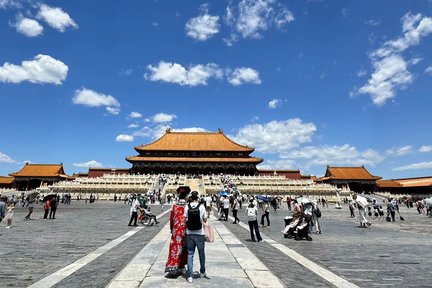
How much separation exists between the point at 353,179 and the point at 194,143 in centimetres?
3701

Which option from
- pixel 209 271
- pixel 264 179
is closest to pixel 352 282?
pixel 209 271

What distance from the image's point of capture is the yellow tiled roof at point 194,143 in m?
71.8

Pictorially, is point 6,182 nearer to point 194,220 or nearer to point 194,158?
point 194,158

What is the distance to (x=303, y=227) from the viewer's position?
1150 centimetres

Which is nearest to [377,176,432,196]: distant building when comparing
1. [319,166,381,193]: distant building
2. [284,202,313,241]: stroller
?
[319,166,381,193]: distant building

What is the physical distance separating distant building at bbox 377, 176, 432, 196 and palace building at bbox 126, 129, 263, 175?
1097 inches

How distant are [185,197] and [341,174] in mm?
68844

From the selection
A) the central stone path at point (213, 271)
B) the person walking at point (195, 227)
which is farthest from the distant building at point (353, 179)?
the person walking at point (195, 227)

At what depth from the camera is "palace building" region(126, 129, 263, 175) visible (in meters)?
67.9

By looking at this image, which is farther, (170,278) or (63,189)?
(63,189)

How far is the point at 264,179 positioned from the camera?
51.4 metres

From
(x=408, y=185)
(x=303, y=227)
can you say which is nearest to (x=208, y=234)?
(x=303, y=227)

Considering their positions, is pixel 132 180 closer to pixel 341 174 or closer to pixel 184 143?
pixel 184 143

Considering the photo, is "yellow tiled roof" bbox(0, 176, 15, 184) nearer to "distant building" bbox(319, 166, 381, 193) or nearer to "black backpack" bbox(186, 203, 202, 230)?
"distant building" bbox(319, 166, 381, 193)
